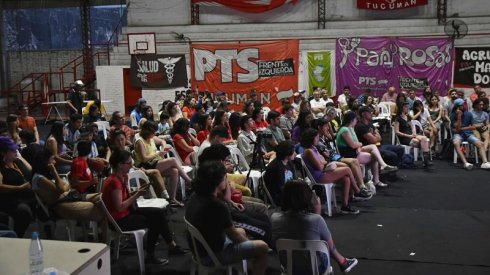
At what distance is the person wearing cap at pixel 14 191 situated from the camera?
452 cm

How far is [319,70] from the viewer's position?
13930 mm

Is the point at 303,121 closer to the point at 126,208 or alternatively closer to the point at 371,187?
the point at 371,187

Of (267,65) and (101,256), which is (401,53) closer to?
(267,65)

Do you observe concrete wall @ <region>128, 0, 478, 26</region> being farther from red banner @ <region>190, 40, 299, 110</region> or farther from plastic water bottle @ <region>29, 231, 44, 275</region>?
plastic water bottle @ <region>29, 231, 44, 275</region>

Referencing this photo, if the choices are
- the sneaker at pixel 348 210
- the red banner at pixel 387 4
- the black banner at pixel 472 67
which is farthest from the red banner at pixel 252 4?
the sneaker at pixel 348 210

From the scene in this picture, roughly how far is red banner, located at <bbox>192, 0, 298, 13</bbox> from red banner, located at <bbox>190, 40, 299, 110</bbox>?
1877 millimetres

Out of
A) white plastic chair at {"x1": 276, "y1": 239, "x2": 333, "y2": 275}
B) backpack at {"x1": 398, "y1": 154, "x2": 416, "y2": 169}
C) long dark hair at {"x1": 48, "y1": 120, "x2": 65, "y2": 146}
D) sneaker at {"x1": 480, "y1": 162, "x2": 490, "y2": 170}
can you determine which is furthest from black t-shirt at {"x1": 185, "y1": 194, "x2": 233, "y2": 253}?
sneaker at {"x1": 480, "y1": 162, "x2": 490, "y2": 170}

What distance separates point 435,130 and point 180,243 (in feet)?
20.5

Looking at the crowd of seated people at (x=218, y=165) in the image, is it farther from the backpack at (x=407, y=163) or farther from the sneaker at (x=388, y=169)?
the backpack at (x=407, y=163)

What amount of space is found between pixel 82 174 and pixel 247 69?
9.93m

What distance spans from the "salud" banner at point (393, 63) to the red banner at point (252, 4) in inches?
109

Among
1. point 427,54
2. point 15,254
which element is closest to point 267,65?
point 427,54

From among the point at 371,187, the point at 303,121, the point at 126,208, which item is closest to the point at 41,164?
the point at 126,208

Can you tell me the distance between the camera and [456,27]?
13367mm
